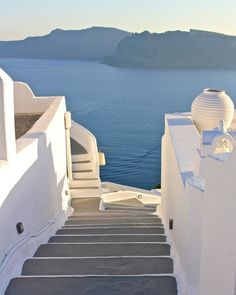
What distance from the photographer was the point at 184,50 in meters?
157

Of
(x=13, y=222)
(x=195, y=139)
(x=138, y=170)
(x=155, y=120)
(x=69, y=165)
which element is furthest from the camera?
(x=155, y=120)

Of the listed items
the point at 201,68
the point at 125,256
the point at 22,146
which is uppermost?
the point at 22,146

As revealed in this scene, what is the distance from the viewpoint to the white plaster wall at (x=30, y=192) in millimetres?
4746

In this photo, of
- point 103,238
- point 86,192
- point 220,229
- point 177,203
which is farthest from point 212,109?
point 220,229

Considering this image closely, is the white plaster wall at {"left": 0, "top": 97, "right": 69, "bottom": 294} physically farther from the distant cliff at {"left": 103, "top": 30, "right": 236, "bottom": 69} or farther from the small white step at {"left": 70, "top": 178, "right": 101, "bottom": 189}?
the distant cliff at {"left": 103, "top": 30, "right": 236, "bottom": 69}

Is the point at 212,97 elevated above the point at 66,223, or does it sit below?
above

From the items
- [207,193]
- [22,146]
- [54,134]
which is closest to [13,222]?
[22,146]

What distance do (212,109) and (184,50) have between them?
501 ft

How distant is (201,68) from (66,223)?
15043 cm

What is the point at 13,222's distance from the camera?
5.13 meters

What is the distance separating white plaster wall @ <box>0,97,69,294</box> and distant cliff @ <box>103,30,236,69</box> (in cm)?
14905

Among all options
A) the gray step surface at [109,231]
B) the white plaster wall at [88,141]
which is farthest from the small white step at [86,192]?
→ the gray step surface at [109,231]

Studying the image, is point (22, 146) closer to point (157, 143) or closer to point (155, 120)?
point (157, 143)

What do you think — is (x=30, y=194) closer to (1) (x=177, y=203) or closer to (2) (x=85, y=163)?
(1) (x=177, y=203)
